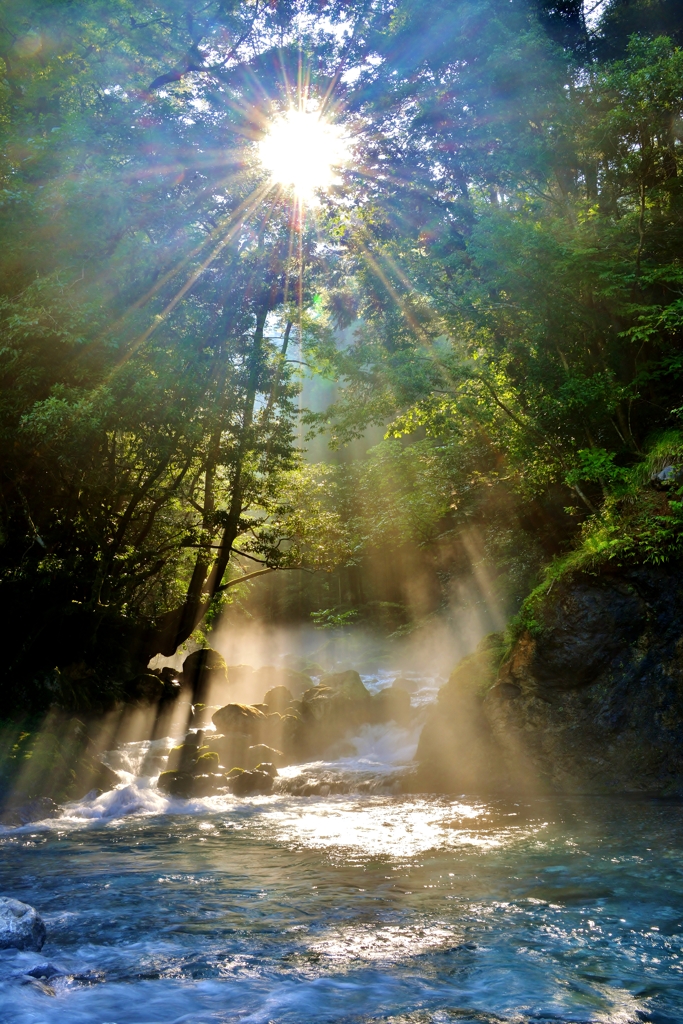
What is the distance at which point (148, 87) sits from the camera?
15453 mm

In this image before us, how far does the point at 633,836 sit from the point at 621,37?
60.5 feet

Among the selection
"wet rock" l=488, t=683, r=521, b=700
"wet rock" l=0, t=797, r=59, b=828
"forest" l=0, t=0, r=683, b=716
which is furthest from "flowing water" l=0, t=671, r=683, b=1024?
"forest" l=0, t=0, r=683, b=716

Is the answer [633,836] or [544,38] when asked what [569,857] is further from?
[544,38]

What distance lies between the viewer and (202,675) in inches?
896

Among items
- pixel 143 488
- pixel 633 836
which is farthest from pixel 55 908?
pixel 143 488

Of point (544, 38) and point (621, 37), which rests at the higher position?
point (621, 37)

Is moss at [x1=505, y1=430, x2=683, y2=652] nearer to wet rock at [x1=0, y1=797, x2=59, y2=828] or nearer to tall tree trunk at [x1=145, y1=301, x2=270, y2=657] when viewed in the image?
tall tree trunk at [x1=145, y1=301, x2=270, y2=657]

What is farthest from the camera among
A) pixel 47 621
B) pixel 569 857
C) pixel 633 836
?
pixel 47 621

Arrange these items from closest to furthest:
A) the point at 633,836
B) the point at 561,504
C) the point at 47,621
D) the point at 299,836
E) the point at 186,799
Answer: the point at 633,836 < the point at 299,836 < the point at 186,799 < the point at 47,621 < the point at 561,504

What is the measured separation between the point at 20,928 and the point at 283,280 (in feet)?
56.2

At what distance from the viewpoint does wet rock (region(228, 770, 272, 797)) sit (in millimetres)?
13039

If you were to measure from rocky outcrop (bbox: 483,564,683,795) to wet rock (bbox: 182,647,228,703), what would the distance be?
1267 cm

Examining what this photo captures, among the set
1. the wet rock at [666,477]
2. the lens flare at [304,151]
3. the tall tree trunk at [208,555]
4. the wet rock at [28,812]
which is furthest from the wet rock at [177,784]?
the lens flare at [304,151]

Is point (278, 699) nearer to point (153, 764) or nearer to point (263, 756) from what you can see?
point (263, 756)
